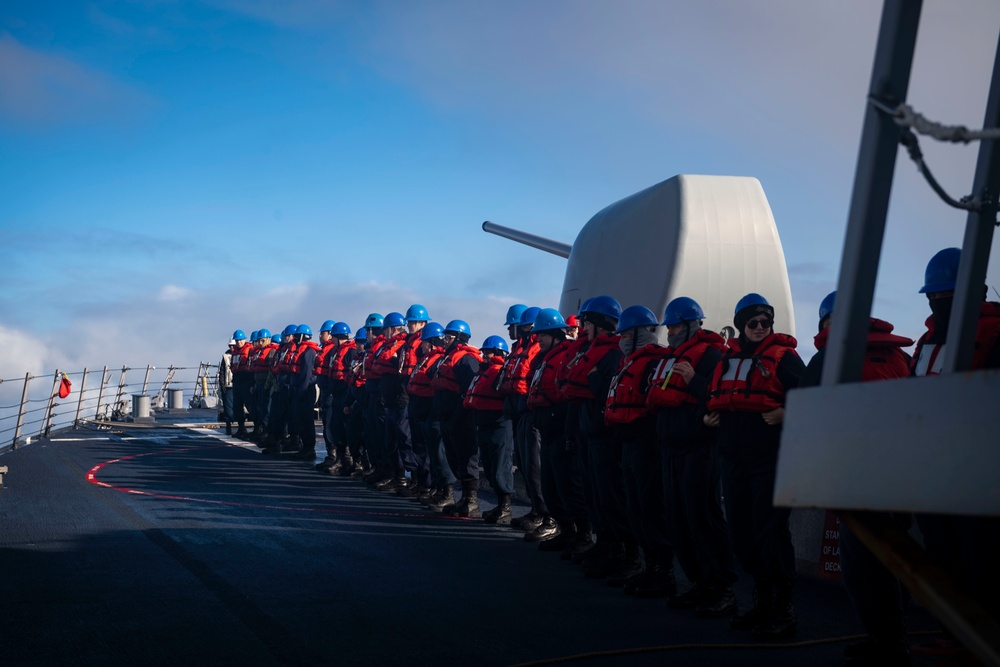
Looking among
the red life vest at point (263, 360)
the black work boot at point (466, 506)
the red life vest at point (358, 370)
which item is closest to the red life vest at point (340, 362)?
the red life vest at point (358, 370)

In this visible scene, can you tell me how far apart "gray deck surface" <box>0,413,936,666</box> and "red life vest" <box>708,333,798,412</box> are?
1.31 meters

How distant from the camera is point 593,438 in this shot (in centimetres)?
748

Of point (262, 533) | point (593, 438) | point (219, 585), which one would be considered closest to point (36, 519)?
point (262, 533)

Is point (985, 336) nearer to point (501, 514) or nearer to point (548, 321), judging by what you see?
point (548, 321)

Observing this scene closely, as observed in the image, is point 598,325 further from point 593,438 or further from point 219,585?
point 219,585

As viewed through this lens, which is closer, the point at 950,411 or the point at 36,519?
the point at 950,411

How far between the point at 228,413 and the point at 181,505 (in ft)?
42.8

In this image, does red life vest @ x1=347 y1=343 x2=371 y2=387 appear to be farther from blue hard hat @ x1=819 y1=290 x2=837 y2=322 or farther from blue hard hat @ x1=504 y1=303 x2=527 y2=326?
blue hard hat @ x1=819 y1=290 x2=837 y2=322

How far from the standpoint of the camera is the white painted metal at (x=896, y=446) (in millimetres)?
1980

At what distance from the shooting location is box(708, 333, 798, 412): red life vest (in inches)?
211

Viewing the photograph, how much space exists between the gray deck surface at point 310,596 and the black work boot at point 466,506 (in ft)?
1.11

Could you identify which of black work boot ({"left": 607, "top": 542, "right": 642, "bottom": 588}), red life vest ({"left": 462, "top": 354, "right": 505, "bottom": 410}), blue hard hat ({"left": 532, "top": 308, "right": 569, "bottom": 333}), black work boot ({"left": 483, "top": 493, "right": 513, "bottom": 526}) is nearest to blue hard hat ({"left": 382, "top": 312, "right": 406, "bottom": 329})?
red life vest ({"left": 462, "top": 354, "right": 505, "bottom": 410})

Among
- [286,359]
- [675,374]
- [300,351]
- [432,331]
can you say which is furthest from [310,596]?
[286,359]

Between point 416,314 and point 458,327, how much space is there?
69.2 inches
